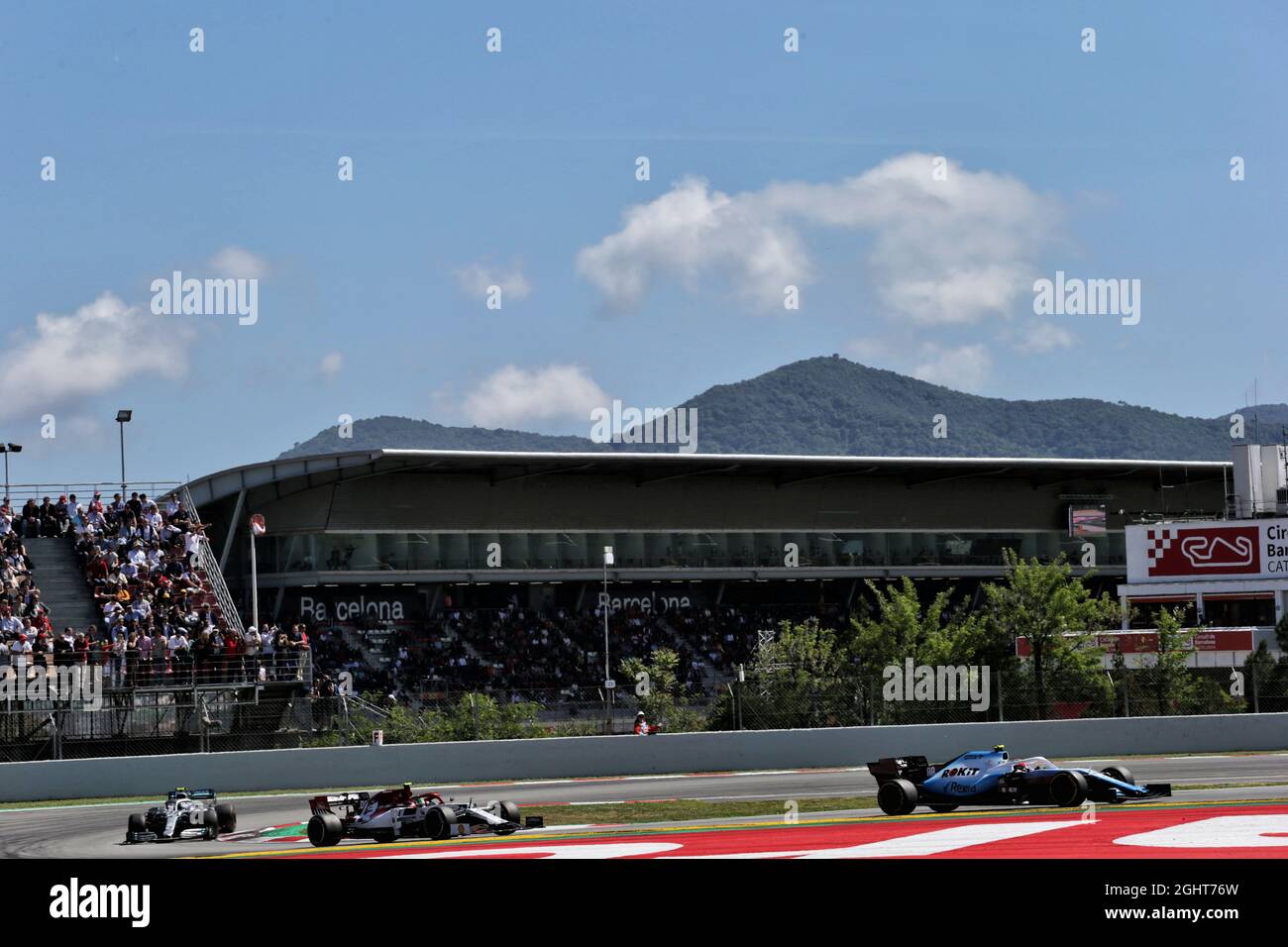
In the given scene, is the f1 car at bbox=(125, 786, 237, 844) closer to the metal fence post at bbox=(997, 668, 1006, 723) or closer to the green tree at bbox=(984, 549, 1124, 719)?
the metal fence post at bbox=(997, 668, 1006, 723)

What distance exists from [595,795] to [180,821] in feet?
24.4

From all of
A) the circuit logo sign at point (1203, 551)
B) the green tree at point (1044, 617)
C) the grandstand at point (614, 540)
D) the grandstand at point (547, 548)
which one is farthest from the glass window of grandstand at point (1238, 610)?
the green tree at point (1044, 617)

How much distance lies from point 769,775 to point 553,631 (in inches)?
1176

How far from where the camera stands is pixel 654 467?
61938 millimetres

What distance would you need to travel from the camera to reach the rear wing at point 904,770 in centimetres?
1962

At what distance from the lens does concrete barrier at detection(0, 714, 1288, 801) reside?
27719 millimetres

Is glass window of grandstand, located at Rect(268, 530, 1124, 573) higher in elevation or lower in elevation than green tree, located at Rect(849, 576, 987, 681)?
higher

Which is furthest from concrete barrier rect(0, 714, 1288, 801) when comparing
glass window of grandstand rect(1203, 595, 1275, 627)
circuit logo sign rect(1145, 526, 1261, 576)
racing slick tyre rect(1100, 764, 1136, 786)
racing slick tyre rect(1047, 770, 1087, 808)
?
glass window of grandstand rect(1203, 595, 1275, 627)

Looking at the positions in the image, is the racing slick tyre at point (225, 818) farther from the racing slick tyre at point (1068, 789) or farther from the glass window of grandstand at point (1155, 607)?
the glass window of grandstand at point (1155, 607)

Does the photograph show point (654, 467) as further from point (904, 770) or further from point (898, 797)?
point (898, 797)

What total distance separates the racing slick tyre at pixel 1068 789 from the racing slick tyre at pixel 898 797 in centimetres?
164

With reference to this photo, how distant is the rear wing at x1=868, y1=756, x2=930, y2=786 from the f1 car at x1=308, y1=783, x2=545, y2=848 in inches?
177
